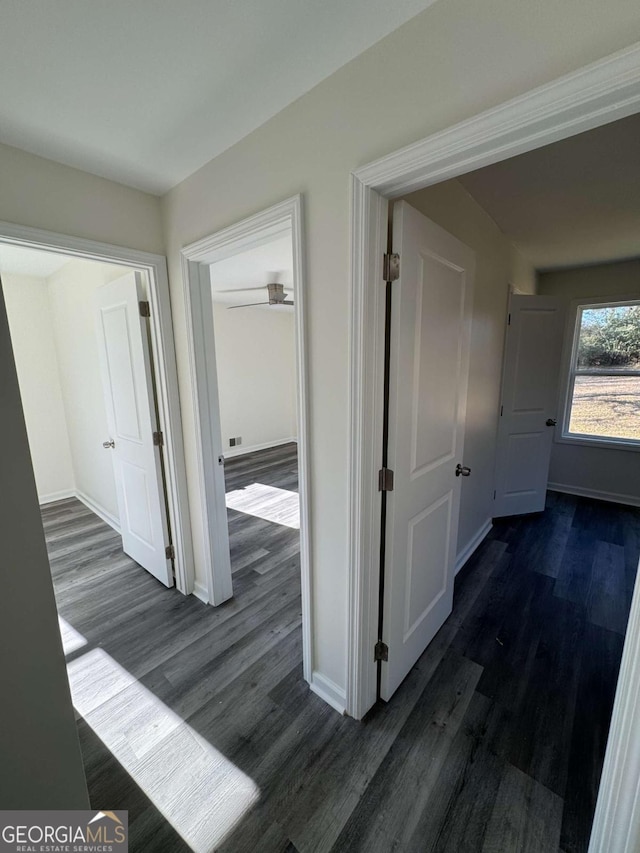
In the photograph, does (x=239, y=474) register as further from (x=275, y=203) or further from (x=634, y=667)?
(x=634, y=667)

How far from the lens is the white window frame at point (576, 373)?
348 centimetres

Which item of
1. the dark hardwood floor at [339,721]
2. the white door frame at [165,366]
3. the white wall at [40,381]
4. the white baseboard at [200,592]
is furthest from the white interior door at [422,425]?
the white wall at [40,381]

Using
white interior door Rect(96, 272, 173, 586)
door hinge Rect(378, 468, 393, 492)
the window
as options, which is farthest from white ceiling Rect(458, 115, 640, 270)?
white interior door Rect(96, 272, 173, 586)

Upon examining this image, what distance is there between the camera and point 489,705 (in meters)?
1.54

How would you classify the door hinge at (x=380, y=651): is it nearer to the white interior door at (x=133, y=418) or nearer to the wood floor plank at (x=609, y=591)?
the wood floor plank at (x=609, y=591)

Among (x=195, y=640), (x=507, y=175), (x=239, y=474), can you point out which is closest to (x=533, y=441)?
(x=507, y=175)

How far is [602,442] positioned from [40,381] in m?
6.14

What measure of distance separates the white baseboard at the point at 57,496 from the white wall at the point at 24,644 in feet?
13.4

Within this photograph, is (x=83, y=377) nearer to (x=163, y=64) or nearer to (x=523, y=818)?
(x=163, y=64)

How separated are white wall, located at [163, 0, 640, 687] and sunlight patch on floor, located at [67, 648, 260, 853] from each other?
54 cm

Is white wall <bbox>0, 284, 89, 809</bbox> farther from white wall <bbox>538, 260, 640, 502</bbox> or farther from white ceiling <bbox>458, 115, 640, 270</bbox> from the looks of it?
white wall <bbox>538, 260, 640, 502</bbox>

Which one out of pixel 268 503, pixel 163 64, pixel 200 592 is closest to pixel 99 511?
pixel 268 503

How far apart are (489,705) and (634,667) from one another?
1.13 metres

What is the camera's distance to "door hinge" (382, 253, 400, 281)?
1.20 m
